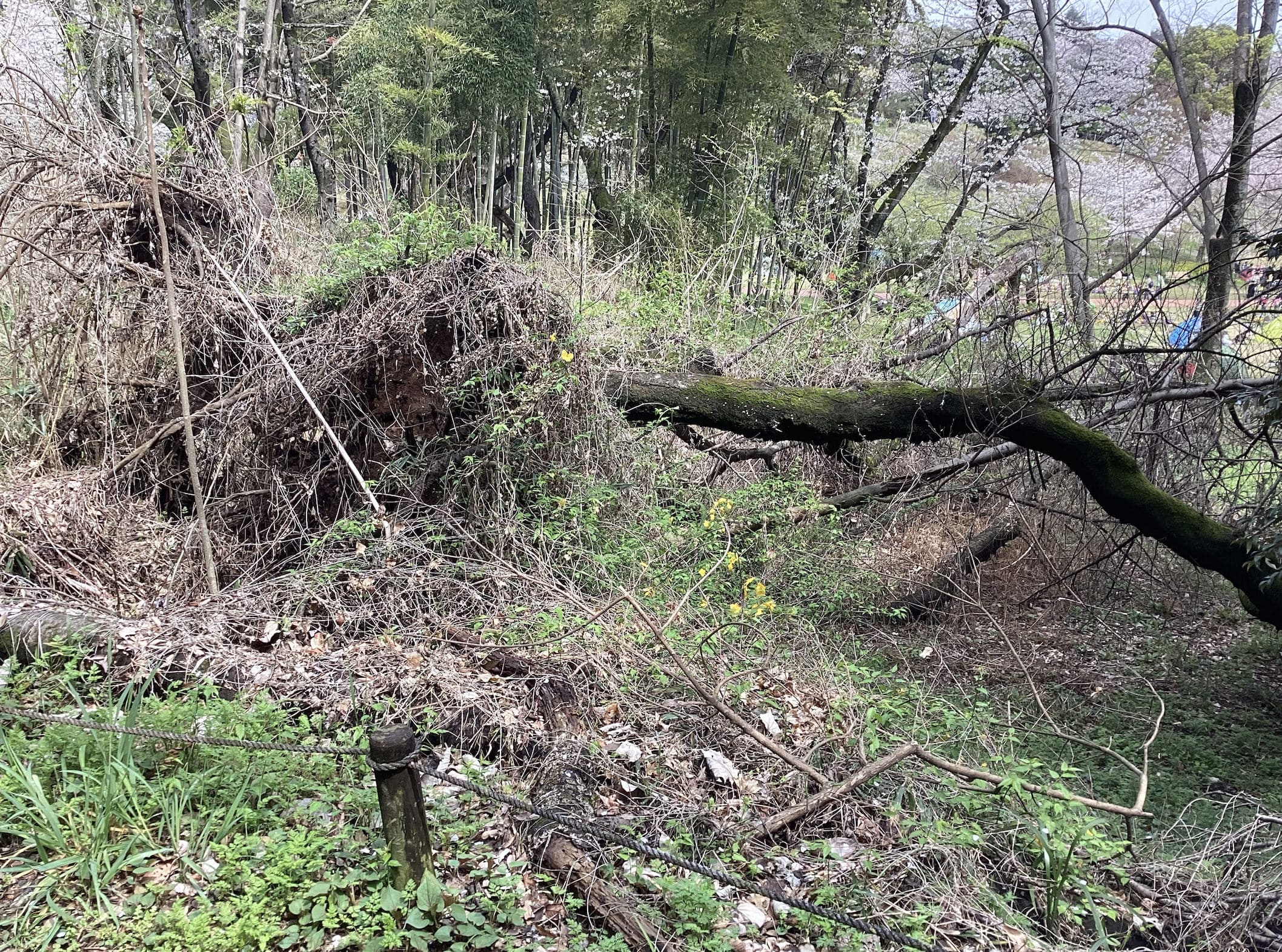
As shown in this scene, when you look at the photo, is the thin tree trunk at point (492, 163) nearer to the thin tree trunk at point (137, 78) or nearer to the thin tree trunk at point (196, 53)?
the thin tree trunk at point (196, 53)

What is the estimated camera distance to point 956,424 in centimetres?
446

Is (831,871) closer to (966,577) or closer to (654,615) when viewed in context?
(654,615)

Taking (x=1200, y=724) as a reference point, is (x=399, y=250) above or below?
above

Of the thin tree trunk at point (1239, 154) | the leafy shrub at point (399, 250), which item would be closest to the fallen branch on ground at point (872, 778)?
the thin tree trunk at point (1239, 154)

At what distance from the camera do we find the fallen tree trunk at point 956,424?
12.7ft

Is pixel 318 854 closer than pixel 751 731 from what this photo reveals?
Yes

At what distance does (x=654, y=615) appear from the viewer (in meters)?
3.42

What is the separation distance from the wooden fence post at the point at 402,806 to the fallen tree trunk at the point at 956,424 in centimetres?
292

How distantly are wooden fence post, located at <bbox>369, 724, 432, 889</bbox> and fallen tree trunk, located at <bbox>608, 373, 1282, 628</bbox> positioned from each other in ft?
9.59

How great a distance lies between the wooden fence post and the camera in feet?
6.01

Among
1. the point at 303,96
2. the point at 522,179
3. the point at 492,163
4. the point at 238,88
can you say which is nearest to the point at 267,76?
the point at 303,96

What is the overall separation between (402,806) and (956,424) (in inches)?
143

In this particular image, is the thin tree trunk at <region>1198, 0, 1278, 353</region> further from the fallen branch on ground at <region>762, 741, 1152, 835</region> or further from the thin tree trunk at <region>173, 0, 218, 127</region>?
the thin tree trunk at <region>173, 0, 218, 127</region>

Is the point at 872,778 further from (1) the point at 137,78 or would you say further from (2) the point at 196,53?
(2) the point at 196,53
